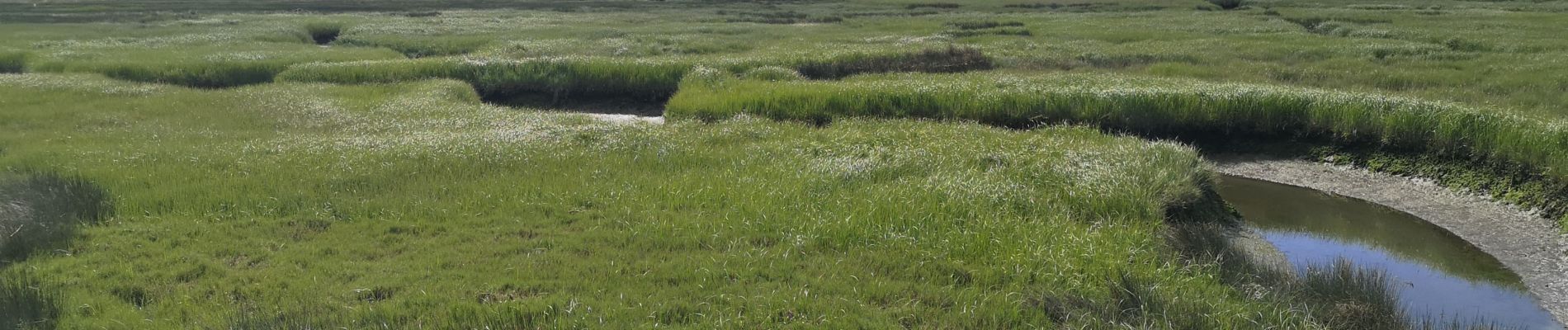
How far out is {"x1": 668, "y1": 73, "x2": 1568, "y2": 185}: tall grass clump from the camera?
15203 mm

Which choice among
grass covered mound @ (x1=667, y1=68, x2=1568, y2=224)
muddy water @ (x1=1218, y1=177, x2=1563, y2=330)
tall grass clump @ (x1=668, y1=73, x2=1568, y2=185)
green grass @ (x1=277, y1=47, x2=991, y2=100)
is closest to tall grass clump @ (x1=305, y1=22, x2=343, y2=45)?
green grass @ (x1=277, y1=47, x2=991, y2=100)

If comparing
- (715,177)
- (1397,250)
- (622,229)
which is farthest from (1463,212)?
(622,229)

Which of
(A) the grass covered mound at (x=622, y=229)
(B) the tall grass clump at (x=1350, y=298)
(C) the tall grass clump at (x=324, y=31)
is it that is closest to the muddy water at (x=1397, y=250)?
(B) the tall grass clump at (x=1350, y=298)

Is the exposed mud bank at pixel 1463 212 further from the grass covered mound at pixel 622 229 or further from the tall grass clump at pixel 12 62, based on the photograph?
the tall grass clump at pixel 12 62

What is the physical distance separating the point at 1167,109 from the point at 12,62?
3011 cm

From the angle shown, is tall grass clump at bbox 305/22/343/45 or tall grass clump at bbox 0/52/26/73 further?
tall grass clump at bbox 305/22/343/45

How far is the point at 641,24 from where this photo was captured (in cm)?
4338

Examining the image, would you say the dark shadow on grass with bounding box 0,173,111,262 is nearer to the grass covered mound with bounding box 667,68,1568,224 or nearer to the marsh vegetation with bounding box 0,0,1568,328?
the marsh vegetation with bounding box 0,0,1568,328

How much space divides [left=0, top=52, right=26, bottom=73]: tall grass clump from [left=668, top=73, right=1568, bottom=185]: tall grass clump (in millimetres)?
19398

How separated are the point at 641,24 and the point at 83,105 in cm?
2597

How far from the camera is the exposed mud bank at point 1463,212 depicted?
36.0 feet

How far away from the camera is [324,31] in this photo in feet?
136

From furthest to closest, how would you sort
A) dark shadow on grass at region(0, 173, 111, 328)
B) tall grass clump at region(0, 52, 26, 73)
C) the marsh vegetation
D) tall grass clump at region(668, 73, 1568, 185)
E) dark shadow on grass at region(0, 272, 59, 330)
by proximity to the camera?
tall grass clump at region(0, 52, 26, 73), tall grass clump at region(668, 73, 1568, 185), the marsh vegetation, dark shadow on grass at region(0, 173, 111, 328), dark shadow on grass at region(0, 272, 59, 330)

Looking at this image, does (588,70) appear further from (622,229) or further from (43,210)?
(622,229)
